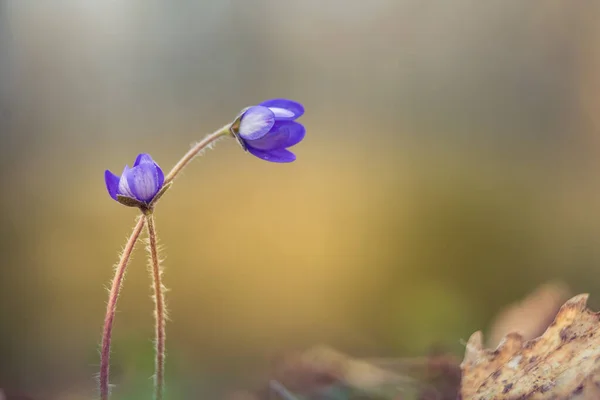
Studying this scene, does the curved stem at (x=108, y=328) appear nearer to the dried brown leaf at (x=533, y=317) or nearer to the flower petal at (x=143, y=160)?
the flower petal at (x=143, y=160)

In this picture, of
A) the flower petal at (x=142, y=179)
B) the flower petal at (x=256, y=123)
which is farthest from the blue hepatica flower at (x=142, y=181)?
the flower petal at (x=256, y=123)

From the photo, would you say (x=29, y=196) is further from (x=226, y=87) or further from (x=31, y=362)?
(x=226, y=87)

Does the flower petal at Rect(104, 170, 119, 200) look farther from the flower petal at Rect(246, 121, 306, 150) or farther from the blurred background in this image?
the blurred background

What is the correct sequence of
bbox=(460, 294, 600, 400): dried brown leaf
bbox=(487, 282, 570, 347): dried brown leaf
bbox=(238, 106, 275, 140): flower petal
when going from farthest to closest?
bbox=(487, 282, 570, 347): dried brown leaf
bbox=(238, 106, 275, 140): flower petal
bbox=(460, 294, 600, 400): dried brown leaf

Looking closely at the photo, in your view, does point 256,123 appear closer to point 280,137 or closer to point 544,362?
point 280,137

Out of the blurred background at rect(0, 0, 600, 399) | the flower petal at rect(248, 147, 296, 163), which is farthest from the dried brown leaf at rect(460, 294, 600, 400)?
the blurred background at rect(0, 0, 600, 399)

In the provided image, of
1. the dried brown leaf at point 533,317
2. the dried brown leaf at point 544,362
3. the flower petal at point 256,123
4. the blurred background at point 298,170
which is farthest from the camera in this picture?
the blurred background at point 298,170
